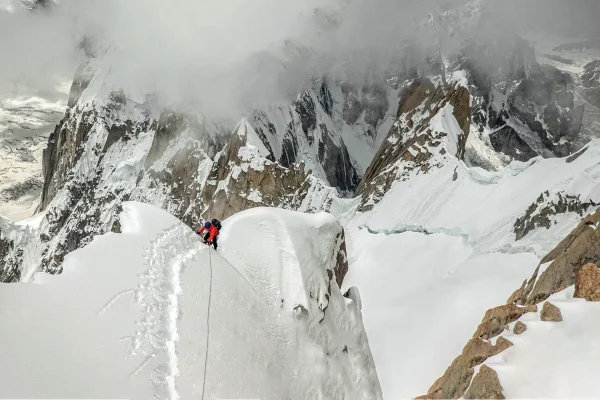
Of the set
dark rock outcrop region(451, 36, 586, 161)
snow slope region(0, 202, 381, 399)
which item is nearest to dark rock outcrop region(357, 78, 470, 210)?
snow slope region(0, 202, 381, 399)

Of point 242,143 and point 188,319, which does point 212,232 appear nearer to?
point 188,319

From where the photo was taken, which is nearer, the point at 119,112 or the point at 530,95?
the point at 119,112

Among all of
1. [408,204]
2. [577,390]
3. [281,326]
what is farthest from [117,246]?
[408,204]

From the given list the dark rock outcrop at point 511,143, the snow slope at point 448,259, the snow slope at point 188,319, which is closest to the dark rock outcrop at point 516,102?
the dark rock outcrop at point 511,143

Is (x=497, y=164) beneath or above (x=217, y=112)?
beneath

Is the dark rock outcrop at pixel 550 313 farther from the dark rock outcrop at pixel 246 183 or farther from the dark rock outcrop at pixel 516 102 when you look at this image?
the dark rock outcrop at pixel 516 102

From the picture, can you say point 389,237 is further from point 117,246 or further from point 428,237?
point 117,246

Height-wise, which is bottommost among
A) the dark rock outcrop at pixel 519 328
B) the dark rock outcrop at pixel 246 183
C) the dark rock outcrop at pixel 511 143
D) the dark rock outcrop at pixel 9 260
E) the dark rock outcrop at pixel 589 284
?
the dark rock outcrop at pixel 9 260
